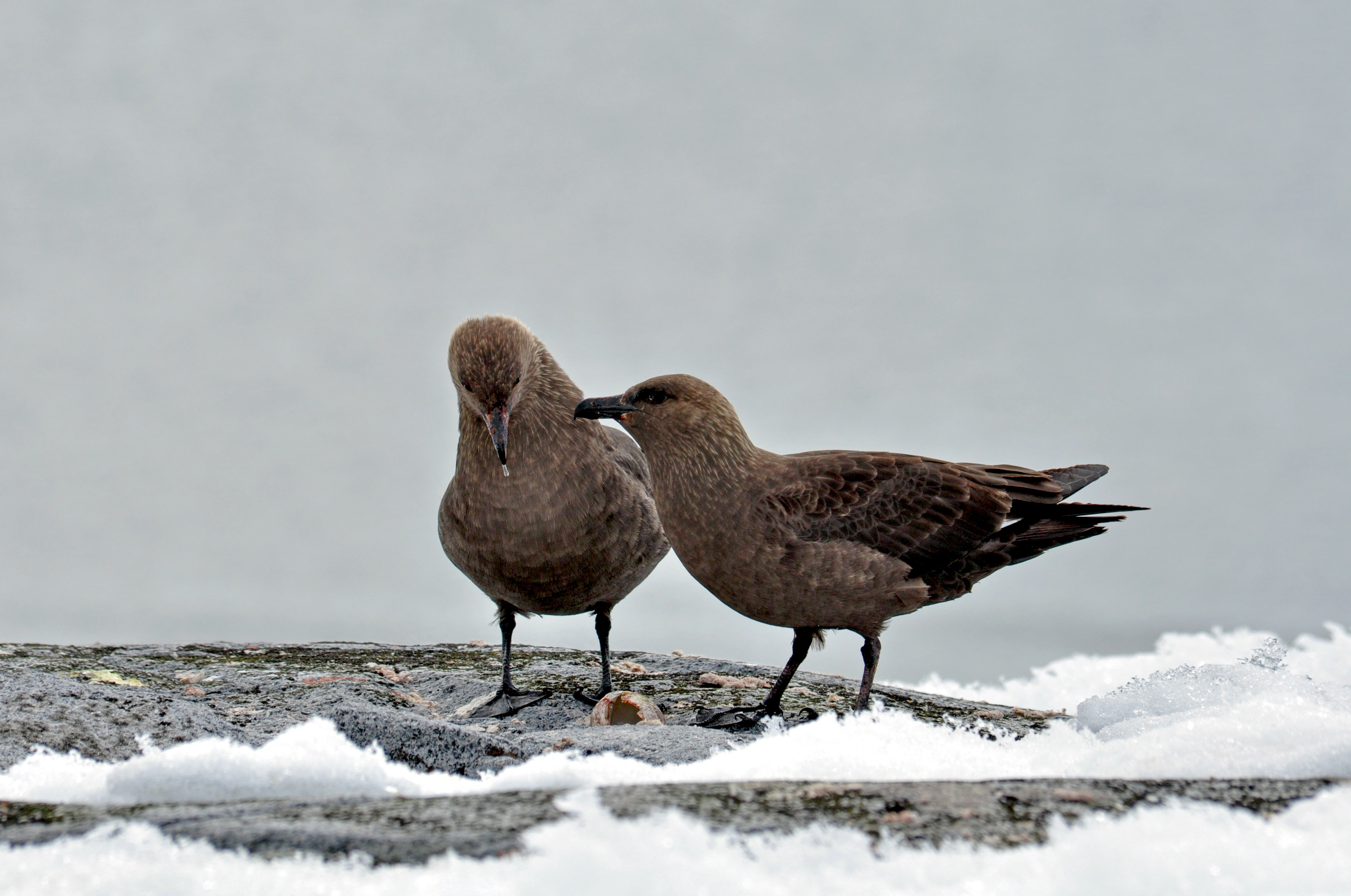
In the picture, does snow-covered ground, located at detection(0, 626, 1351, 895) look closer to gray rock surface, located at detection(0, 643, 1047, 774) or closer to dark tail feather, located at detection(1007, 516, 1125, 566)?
gray rock surface, located at detection(0, 643, 1047, 774)

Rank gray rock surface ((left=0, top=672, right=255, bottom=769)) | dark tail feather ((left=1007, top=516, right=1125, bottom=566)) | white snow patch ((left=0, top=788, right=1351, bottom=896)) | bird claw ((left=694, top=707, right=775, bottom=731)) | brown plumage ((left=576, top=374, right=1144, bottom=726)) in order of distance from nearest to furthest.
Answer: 1. white snow patch ((left=0, top=788, right=1351, bottom=896))
2. gray rock surface ((left=0, top=672, right=255, bottom=769))
3. brown plumage ((left=576, top=374, right=1144, bottom=726))
4. bird claw ((left=694, top=707, right=775, bottom=731))
5. dark tail feather ((left=1007, top=516, right=1125, bottom=566))

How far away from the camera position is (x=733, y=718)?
4.69 m

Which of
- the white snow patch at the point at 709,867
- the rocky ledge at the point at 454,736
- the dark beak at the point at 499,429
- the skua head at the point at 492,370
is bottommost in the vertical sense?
the white snow patch at the point at 709,867

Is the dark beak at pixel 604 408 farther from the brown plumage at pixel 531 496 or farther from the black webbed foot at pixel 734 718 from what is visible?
the black webbed foot at pixel 734 718

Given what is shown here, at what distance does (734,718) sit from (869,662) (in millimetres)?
637

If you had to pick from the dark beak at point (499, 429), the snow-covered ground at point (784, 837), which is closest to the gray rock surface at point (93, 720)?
the snow-covered ground at point (784, 837)

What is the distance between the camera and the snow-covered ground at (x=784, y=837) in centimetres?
189

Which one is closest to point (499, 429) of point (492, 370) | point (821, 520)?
point (492, 370)

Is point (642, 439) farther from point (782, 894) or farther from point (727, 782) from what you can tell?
point (782, 894)

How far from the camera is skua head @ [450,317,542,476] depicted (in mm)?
4645

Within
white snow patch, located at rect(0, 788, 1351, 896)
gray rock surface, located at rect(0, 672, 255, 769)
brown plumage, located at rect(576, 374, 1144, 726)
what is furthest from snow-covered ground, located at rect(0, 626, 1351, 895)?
brown plumage, located at rect(576, 374, 1144, 726)

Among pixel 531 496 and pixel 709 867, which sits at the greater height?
pixel 531 496

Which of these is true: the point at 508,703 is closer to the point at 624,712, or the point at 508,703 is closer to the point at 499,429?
the point at 624,712

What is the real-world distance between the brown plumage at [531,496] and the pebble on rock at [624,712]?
581 millimetres
